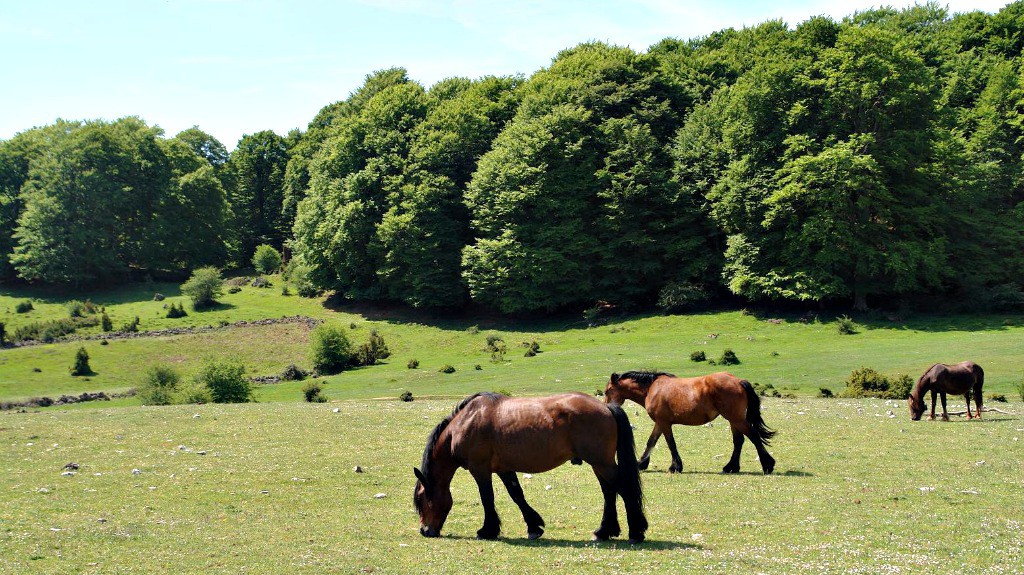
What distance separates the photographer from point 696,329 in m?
55.9

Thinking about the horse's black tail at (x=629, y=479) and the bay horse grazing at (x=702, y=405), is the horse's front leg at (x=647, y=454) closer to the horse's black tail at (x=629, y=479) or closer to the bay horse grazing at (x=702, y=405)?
the bay horse grazing at (x=702, y=405)

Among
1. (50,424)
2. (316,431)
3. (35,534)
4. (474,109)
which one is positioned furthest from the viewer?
(474,109)

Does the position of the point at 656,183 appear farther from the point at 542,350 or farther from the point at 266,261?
the point at 266,261

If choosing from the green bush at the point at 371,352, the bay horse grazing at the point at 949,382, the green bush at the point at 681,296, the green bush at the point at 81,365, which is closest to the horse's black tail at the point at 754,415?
the bay horse grazing at the point at 949,382

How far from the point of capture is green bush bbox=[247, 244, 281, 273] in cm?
9531

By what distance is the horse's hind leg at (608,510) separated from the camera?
11.7 metres

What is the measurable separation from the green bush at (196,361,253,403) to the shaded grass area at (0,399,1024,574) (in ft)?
43.9

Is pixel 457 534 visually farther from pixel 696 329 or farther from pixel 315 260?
pixel 315 260

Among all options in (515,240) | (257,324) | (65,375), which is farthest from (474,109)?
(65,375)

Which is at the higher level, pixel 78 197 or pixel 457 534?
pixel 78 197

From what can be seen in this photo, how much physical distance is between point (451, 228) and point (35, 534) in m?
59.7

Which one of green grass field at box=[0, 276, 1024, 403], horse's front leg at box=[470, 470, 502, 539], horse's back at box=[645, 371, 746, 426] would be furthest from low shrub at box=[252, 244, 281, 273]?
horse's front leg at box=[470, 470, 502, 539]

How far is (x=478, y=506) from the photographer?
14828mm

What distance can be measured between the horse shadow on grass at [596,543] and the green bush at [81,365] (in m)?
51.7
